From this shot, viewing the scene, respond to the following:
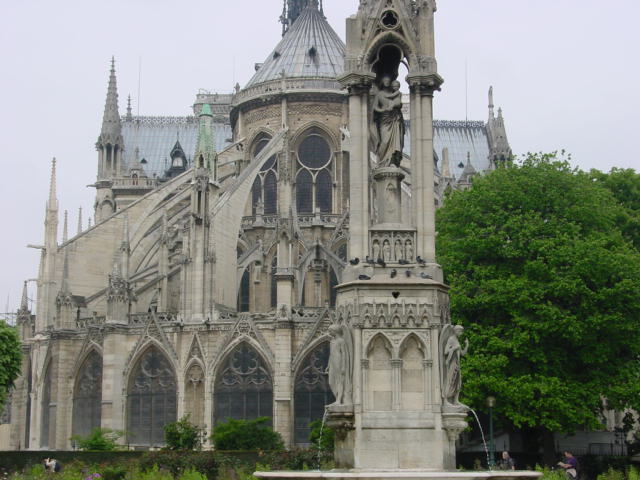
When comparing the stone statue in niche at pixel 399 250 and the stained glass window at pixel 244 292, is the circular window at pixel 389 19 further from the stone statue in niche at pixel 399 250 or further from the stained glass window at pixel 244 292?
the stained glass window at pixel 244 292

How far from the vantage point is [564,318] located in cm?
2862

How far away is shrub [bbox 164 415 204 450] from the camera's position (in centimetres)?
4144

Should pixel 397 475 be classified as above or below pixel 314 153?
below

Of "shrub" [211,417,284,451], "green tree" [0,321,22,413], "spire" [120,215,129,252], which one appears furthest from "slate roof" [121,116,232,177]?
"shrub" [211,417,284,451]

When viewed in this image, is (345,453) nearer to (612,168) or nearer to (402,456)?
(402,456)

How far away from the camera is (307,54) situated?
6119 cm

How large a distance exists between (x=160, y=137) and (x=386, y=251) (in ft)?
223

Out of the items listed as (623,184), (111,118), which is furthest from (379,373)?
(111,118)

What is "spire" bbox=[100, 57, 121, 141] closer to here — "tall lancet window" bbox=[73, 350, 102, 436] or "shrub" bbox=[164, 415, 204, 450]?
"tall lancet window" bbox=[73, 350, 102, 436]

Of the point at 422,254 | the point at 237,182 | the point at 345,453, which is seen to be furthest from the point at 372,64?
the point at 237,182

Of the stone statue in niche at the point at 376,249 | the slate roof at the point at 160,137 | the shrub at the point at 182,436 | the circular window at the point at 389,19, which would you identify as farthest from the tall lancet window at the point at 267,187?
the stone statue in niche at the point at 376,249

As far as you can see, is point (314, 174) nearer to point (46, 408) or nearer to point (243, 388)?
point (243, 388)

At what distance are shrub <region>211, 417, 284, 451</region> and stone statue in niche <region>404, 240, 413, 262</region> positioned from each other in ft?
87.8

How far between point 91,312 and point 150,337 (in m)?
5.65
